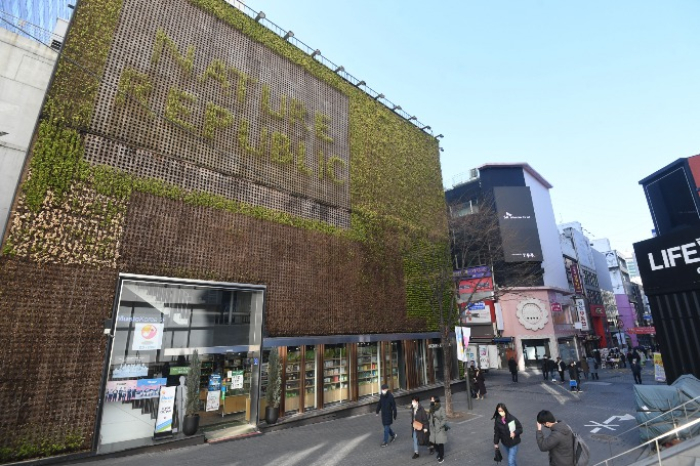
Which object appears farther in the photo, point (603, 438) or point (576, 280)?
point (576, 280)

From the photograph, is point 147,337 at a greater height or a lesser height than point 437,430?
greater

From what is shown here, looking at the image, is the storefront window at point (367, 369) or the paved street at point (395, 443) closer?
the paved street at point (395, 443)

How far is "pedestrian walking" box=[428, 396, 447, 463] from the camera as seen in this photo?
380 inches

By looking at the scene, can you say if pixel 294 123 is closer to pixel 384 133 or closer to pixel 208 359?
pixel 384 133

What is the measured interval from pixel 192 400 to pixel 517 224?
120 ft

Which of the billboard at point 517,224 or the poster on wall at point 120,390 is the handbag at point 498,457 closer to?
the poster on wall at point 120,390

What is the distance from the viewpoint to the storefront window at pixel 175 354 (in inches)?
443

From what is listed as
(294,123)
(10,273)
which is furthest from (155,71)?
(10,273)

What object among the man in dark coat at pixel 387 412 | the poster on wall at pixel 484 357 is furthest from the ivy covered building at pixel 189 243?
the poster on wall at pixel 484 357

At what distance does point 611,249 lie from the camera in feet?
244

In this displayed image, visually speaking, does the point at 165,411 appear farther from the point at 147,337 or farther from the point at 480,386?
the point at 480,386

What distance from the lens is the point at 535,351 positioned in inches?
1452

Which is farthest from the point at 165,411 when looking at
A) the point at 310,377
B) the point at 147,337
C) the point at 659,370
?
the point at 659,370

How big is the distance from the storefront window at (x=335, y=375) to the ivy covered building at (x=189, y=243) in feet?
0.31
